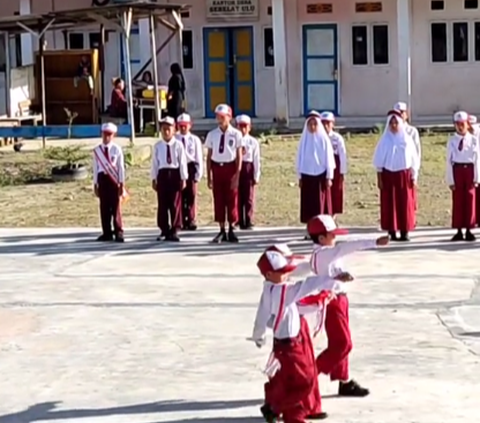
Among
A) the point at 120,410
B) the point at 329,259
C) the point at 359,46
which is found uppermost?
the point at 359,46

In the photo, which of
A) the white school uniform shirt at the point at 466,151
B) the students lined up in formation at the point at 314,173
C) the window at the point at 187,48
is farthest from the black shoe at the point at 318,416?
the window at the point at 187,48

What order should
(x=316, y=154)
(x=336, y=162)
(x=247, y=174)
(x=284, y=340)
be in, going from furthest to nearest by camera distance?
(x=247, y=174) < (x=336, y=162) < (x=316, y=154) < (x=284, y=340)

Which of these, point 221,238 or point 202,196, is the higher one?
point 202,196

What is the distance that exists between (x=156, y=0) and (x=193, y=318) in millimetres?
21416

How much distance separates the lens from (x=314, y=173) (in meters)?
15.5

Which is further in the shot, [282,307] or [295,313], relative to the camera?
[295,313]

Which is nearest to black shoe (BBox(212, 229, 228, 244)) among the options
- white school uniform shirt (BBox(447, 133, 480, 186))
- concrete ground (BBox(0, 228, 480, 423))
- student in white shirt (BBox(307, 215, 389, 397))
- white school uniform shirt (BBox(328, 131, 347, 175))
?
concrete ground (BBox(0, 228, 480, 423))

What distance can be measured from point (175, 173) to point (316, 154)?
1.88 metres

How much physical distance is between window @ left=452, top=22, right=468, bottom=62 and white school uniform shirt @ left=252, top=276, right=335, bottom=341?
2370cm

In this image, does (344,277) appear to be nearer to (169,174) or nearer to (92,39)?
(169,174)

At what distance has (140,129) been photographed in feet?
95.9

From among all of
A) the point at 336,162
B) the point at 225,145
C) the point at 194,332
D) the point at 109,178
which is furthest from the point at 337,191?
the point at 194,332

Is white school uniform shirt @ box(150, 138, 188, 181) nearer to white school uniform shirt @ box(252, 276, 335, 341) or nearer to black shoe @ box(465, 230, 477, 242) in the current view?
black shoe @ box(465, 230, 477, 242)

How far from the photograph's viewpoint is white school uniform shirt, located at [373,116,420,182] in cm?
1542
